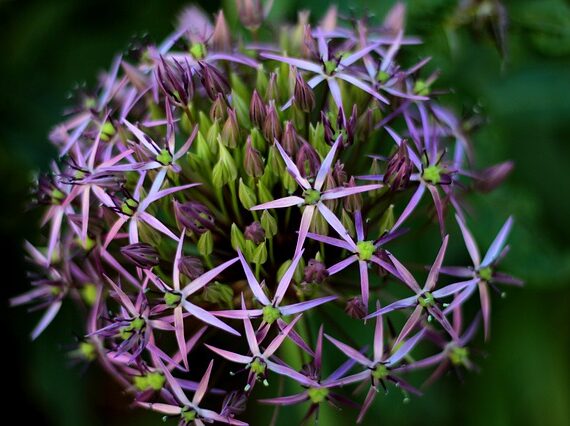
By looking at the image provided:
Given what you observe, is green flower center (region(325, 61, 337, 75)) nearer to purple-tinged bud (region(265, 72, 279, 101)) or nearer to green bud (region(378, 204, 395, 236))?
purple-tinged bud (region(265, 72, 279, 101))

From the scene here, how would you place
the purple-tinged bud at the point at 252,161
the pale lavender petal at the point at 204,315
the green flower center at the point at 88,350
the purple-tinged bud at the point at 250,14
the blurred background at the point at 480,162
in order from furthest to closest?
the blurred background at the point at 480,162 → the purple-tinged bud at the point at 250,14 → the green flower center at the point at 88,350 → the purple-tinged bud at the point at 252,161 → the pale lavender petal at the point at 204,315

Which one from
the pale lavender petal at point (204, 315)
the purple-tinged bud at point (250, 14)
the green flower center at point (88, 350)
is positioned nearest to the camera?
the pale lavender petal at point (204, 315)

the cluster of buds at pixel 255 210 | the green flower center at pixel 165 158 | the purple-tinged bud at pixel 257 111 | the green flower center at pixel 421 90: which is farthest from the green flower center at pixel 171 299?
the green flower center at pixel 421 90

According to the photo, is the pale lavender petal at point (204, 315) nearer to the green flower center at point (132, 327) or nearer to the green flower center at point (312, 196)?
the green flower center at point (132, 327)

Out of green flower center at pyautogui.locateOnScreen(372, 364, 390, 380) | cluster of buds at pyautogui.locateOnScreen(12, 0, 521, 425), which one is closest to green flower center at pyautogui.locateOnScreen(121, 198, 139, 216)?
cluster of buds at pyautogui.locateOnScreen(12, 0, 521, 425)

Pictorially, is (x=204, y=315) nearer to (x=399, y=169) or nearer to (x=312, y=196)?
(x=312, y=196)
